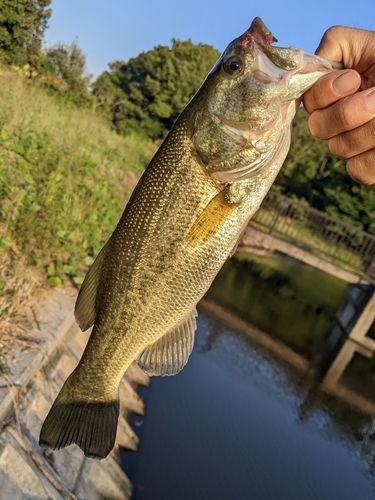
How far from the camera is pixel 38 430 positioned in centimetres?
338

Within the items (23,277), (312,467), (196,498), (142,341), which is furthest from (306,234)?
(142,341)

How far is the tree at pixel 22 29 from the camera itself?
19.9 meters

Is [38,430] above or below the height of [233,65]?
below

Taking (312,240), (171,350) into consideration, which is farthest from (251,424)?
(312,240)

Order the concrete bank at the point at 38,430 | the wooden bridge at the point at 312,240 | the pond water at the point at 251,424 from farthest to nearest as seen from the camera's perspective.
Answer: the wooden bridge at the point at 312,240, the pond water at the point at 251,424, the concrete bank at the point at 38,430

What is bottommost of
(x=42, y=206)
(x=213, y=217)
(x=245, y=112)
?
(x=42, y=206)

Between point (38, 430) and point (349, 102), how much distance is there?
3194mm

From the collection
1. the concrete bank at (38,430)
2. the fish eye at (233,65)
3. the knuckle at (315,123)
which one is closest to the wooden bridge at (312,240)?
the concrete bank at (38,430)

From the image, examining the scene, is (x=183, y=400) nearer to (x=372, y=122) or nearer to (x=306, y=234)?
(x=372, y=122)

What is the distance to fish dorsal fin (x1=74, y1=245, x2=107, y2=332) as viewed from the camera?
7.03 feet

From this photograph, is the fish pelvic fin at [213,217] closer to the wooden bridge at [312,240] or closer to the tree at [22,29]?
the wooden bridge at [312,240]

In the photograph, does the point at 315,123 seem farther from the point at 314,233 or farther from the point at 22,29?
the point at 22,29

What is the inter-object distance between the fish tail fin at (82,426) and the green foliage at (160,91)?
107ft

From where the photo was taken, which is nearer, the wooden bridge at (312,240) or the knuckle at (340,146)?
the knuckle at (340,146)
